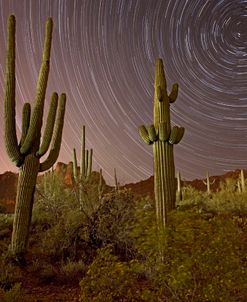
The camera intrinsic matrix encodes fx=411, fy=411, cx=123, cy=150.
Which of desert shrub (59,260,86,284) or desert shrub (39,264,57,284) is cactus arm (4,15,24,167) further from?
desert shrub (59,260,86,284)

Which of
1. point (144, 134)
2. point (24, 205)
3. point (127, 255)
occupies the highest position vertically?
point (144, 134)

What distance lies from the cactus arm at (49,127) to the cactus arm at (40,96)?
0.36 meters

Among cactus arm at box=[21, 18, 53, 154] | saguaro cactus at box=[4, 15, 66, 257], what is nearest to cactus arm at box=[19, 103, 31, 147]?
saguaro cactus at box=[4, 15, 66, 257]

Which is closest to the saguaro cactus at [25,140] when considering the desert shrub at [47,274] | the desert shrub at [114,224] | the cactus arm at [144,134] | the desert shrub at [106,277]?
the desert shrub at [47,274]

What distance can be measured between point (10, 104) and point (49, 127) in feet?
4.63

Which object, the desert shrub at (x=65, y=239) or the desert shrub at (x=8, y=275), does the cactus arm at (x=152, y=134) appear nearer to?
the desert shrub at (x=65, y=239)

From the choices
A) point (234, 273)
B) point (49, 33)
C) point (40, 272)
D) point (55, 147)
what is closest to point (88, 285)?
point (234, 273)

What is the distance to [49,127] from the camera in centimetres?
1218

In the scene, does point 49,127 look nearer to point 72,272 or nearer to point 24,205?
point 24,205

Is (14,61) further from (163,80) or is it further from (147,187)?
(147,187)

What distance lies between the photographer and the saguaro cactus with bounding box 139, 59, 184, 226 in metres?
10.6

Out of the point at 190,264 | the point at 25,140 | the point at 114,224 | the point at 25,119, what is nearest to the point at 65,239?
the point at 114,224

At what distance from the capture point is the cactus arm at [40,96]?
438 inches

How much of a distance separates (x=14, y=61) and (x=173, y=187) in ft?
18.6
